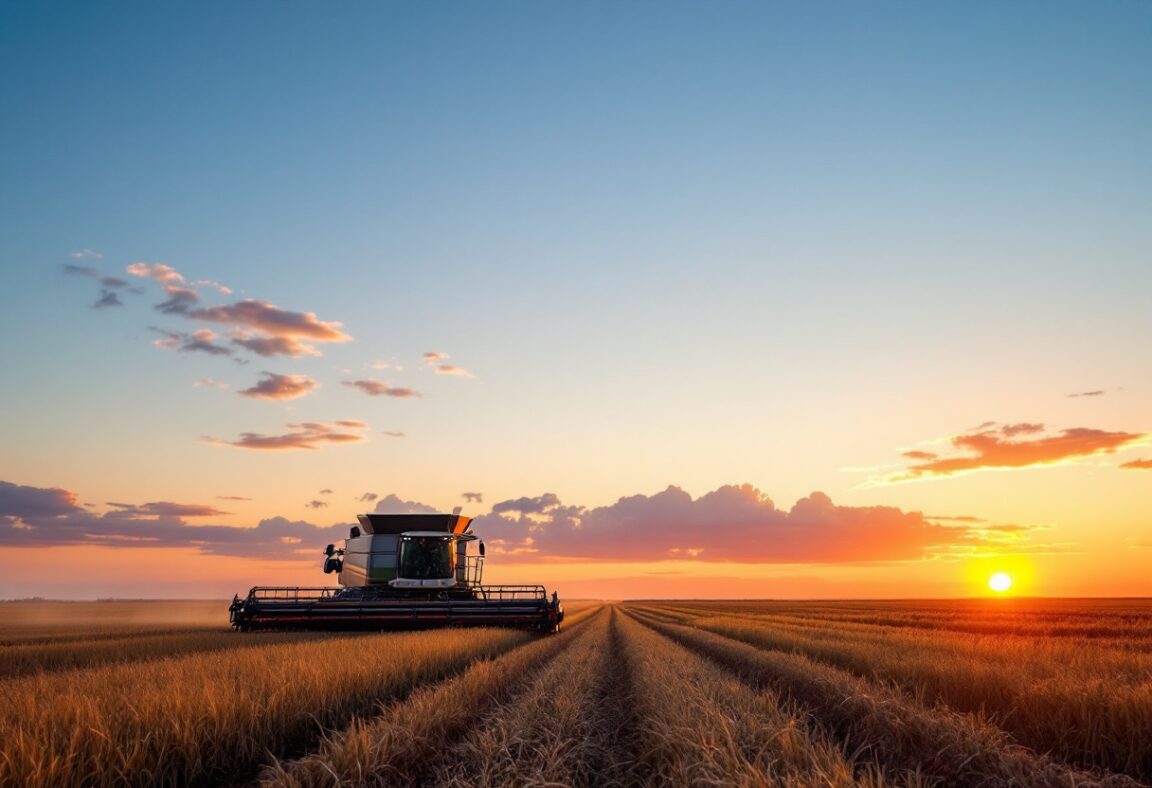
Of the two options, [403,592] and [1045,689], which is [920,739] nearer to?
[1045,689]

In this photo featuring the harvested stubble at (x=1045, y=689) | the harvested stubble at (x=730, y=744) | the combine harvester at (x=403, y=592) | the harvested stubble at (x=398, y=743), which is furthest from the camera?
the combine harvester at (x=403, y=592)

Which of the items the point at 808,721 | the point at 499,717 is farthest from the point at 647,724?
the point at 808,721

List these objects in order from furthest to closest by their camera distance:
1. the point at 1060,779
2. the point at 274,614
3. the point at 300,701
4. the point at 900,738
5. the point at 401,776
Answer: the point at 274,614
the point at 300,701
the point at 900,738
the point at 401,776
the point at 1060,779

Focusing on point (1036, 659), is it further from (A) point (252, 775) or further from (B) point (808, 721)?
(A) point (252, 775)

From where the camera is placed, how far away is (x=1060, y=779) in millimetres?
6078

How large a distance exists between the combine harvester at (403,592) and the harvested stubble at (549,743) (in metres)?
11.7

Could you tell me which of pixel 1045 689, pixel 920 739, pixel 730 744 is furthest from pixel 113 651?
pixel 1045 689

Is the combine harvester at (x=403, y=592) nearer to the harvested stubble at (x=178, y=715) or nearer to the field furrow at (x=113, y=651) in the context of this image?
the field furrow at (x=113, y=651)

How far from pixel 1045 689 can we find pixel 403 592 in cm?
2150

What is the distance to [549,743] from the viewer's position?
745 cm

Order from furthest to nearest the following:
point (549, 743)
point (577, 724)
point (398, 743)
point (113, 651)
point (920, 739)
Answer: point (113, 651) → point (577, 724) → point (920, 739) → point (549, 743) → point (398, 743)

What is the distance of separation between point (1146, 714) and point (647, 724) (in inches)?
207

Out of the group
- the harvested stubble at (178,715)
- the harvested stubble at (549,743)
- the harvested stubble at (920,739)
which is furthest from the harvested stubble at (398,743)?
the harvested stubble at (920,739)

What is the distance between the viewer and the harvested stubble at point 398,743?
6.28 m
